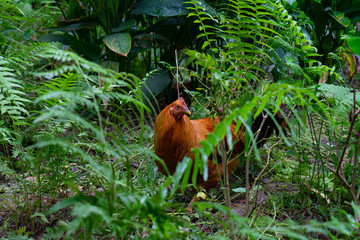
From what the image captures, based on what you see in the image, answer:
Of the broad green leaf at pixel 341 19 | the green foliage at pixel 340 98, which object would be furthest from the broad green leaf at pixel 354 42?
the broad green leaf at pixel 341 19

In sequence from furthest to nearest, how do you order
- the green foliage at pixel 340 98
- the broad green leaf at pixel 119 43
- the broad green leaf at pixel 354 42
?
the broad green leaf at pixel 119 43 → the broad green leaf at pixel 354 42 → the green foliage at pixel 340 98

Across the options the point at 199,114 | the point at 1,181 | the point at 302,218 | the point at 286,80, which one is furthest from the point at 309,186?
the point at 1,181

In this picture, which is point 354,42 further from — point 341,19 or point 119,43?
point 119,43

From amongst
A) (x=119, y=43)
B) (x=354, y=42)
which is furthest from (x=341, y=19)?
(x=119, y=43)

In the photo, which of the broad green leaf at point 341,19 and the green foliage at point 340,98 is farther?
the broad green leaf at point 341,19

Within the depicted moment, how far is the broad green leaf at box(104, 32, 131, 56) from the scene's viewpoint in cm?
345

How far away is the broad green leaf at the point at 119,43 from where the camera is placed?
3451 millimetres

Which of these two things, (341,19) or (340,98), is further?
(341,19)

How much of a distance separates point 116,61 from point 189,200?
1.85 metres

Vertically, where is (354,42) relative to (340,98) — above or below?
above

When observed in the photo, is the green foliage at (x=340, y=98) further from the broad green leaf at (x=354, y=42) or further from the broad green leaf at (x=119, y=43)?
the broad green leaf at (x=119, y=43)

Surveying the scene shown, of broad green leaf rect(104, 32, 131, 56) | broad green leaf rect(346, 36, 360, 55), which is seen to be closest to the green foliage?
broad green leaf rect(346, 36, 360, 55)

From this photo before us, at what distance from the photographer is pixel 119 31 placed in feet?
12.4

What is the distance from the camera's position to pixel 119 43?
3539 millimetres
